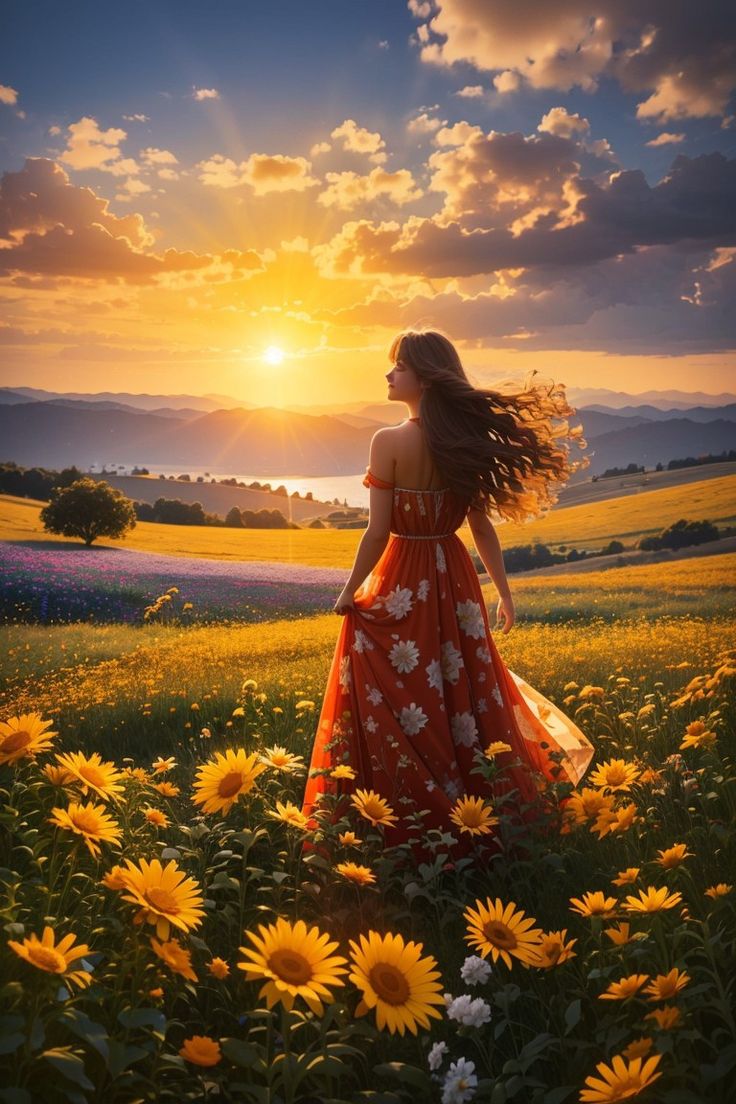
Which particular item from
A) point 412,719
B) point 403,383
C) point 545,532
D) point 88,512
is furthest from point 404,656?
point 545,532

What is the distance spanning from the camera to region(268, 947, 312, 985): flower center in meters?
1.25

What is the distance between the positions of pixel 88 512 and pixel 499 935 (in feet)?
20.3

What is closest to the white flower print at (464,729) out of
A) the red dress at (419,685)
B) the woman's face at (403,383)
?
the red dress at (419,685)

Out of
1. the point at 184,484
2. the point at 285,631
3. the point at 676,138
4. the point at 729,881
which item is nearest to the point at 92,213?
the point at 184,484

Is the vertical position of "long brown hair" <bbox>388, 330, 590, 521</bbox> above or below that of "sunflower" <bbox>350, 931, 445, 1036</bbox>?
above

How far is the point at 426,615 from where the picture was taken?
10.7 feet

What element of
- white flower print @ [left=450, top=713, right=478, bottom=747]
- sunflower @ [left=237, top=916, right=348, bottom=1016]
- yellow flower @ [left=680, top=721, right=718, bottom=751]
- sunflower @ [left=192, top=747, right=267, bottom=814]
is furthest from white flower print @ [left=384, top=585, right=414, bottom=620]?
sunflower @ [left=237, top=916, right=348, bottom=1016]

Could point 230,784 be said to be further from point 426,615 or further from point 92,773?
point 426,615

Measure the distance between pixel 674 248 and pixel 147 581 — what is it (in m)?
5.62

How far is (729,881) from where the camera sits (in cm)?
241

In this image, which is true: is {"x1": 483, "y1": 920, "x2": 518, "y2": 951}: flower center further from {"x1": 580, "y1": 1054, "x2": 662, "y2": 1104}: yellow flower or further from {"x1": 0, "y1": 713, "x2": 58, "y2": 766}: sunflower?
{"x1": 0, "y1": 713, "x2": 58, "y2": 766}: sunflower

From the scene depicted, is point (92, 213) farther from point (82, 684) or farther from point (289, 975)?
point (289, 975)

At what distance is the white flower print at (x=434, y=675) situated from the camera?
322cm

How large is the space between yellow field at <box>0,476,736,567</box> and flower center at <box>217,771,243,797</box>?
5538 millimetres
